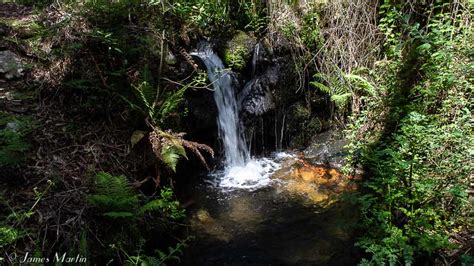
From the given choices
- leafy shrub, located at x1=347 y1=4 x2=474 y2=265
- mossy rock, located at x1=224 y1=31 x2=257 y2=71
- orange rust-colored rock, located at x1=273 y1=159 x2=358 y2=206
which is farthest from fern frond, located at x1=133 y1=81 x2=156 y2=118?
leafy shrub, located at x1=347 y1=4 x2=474 y2=265

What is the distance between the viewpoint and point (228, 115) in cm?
555

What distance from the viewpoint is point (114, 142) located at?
378 cm

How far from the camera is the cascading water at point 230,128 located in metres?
5.28

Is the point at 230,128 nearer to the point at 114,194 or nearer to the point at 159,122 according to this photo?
the point at 159,122

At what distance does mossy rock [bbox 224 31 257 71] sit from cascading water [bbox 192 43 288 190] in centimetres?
17

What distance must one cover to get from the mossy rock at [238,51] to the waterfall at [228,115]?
0.16 m

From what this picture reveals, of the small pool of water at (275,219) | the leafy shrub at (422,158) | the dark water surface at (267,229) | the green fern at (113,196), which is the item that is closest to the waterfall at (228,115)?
the small pool of water at (275,219)

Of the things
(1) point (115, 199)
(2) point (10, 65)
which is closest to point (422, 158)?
(1) point (115, 199)

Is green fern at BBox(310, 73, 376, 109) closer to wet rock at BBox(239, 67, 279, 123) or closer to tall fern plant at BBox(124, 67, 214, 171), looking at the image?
wet rock at BBox(239, 67, 279, 123)

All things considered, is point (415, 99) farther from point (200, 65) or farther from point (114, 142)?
point (114, 142)

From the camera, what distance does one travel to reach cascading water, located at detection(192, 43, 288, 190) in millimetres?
5277

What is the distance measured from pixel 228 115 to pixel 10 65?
306 centimetres

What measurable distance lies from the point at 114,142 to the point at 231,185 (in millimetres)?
1863

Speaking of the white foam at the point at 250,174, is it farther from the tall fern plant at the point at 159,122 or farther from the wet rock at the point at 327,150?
the tall fern plant at the point at 159,122
